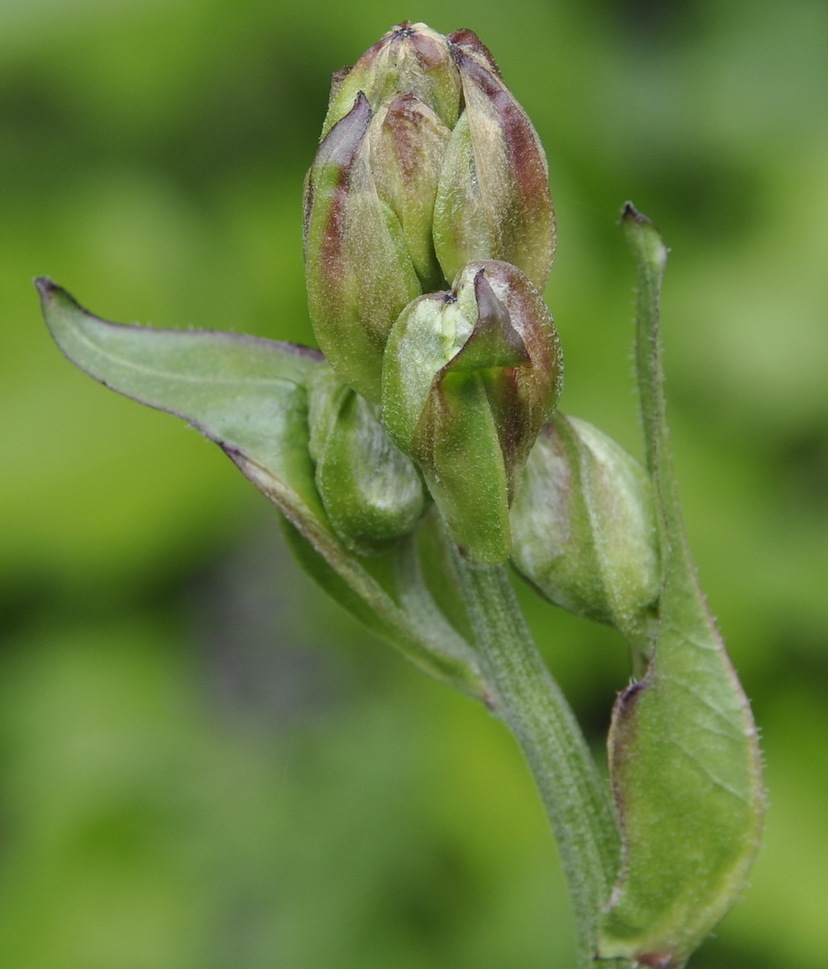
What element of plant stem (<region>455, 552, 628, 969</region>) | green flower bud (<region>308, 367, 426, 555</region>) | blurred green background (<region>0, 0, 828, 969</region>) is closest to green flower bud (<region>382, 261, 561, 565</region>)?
green flower bud (<region>308, 367, 426, 555</region>)

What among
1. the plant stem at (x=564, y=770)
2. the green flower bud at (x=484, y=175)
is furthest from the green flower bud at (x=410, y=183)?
the plant stem at (x=564, y=770)

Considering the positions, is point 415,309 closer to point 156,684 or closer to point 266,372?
point 266,372

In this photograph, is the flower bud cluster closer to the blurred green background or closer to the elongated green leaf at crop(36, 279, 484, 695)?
the elongated green leaf at crop(36, 279, 484, 695)

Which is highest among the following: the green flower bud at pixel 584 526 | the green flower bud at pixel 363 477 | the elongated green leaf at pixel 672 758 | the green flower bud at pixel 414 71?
the green flower bud at pixel 414 71

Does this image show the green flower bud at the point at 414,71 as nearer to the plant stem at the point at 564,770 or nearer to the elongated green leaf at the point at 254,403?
the elongated green leaf at the point at 254,403

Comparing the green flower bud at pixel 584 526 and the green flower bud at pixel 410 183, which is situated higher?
the green flower bud at pixel 410 183

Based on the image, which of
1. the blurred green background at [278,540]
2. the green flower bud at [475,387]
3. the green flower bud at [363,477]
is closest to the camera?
the green flower bud at [475,387]
